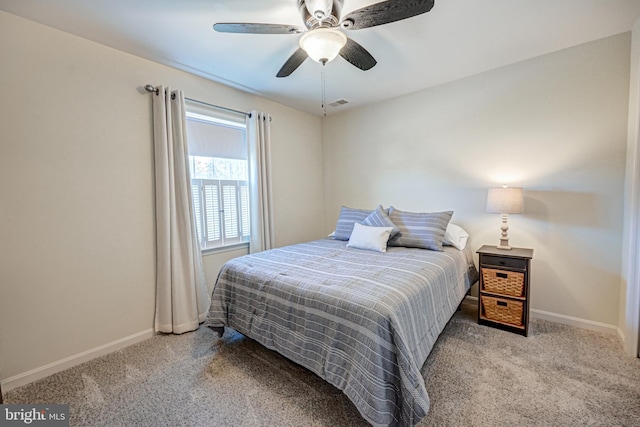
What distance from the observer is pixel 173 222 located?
8.44 feet

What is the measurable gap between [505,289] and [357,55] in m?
2.40

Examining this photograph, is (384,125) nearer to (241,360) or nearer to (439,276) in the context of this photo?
(439,276)

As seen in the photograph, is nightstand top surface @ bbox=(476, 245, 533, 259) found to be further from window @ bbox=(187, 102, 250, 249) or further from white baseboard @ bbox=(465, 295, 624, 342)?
window @ bbox=(187, 102, 250, 249)

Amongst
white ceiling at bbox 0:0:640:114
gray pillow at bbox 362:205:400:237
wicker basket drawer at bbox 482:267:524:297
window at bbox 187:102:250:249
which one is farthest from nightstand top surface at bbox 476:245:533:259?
window at bbox 187:102:250:249

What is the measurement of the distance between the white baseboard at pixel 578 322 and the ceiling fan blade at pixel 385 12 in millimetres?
2956

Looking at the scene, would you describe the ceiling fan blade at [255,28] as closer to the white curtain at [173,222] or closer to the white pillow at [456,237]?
the white curtain at [173,222]

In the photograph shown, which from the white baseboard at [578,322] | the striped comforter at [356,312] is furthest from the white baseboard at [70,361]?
the white baseboard at [578,322]

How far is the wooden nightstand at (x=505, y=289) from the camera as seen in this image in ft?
7.65

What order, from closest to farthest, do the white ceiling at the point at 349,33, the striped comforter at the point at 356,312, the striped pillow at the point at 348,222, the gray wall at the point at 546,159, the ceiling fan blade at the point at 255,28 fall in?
the striped comforter at the point at 356,312
the ceiling fan blade at the point at 255,28
the white ceiling at the point at 349,33
the gray wall at the point at 546,159
the striped pillow at the point at 348,222

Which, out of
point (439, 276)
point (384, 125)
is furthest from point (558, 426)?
point (384, 125)

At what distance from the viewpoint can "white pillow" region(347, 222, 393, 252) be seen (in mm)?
2674

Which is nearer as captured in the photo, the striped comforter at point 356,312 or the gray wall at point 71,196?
the striped comforter at point 356,312

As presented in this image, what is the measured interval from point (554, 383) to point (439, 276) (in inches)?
37.5

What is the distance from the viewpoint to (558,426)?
1441 millimetres
